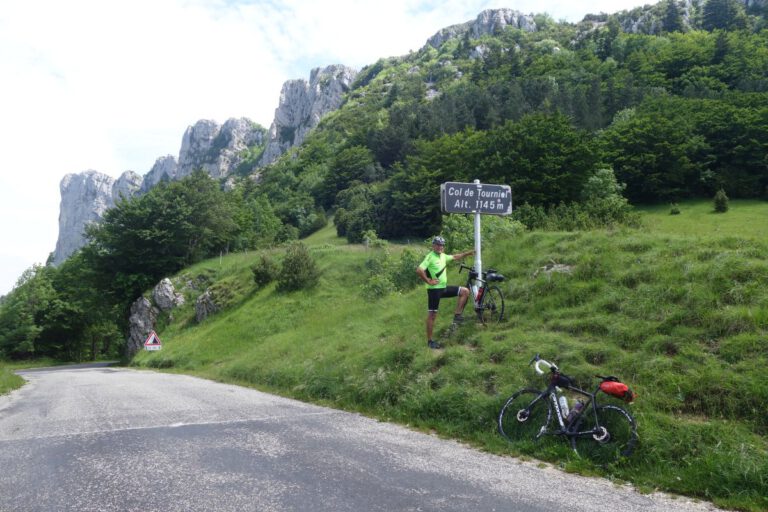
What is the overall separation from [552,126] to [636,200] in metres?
13.7

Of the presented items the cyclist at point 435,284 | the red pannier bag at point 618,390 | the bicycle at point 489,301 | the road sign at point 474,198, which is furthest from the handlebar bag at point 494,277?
the red pannier bag at point 618,390

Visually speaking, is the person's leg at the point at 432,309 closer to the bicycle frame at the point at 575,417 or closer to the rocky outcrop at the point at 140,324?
the bicycle frame at the point at 575,417

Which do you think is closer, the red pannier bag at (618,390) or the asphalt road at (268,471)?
the asphalt road at (268,471)

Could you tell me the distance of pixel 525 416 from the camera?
21.3ft

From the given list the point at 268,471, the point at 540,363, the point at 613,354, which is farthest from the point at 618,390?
the point at 268,471

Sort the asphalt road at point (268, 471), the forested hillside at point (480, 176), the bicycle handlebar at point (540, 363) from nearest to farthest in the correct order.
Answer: the asphalt road at point (268, 471), the bicycle handlebar at point (540, 363), the forested hillside at point (480, 176)

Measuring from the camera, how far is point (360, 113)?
156 meters

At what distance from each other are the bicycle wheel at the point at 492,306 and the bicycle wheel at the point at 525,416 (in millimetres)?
3453

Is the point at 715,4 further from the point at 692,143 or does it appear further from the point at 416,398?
the point at 416,398

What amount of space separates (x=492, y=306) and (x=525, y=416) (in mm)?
3990

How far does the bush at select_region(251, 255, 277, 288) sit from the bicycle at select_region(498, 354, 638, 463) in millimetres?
25448

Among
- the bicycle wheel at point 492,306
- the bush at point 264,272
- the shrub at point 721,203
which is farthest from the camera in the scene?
the shrub at point 721,203

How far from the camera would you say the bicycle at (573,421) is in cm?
558

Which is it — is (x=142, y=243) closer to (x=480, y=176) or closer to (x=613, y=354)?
(x=480, y=176)
